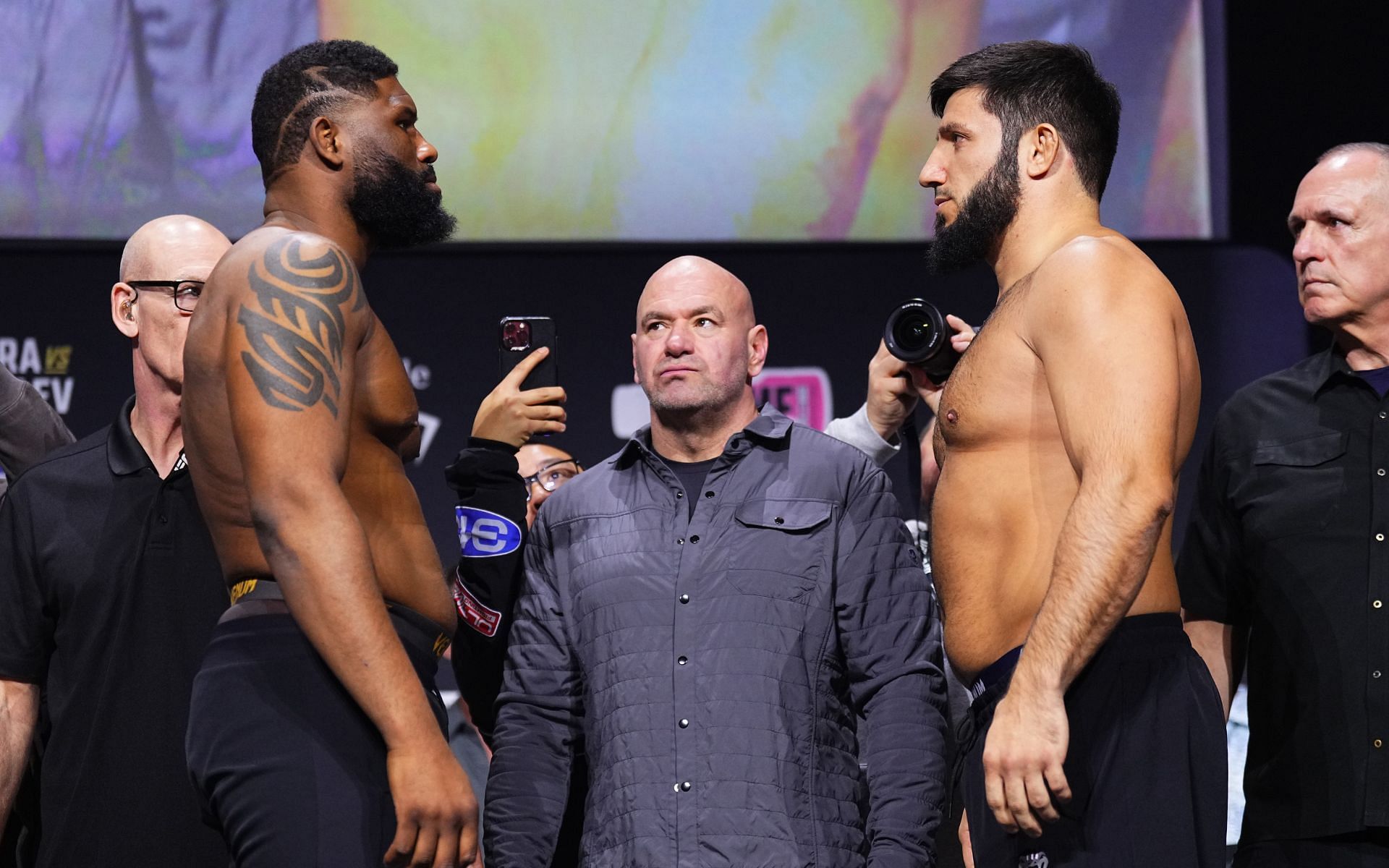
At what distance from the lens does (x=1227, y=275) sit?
4250 millimetres

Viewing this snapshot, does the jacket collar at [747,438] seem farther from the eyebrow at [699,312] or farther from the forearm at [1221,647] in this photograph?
the forearm at [1221,647]

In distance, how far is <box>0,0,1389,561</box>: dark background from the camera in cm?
396

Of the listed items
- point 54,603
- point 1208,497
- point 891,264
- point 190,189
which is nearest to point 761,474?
point 1208,497

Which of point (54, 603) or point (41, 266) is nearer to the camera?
point (54, 603)

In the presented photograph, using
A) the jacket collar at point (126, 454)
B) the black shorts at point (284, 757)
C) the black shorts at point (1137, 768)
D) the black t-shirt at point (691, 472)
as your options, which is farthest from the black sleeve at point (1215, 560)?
the jacket collar at point (126, 454)

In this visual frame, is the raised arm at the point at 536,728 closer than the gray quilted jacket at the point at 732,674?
No

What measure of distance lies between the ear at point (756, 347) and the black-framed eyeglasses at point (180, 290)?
1.07m

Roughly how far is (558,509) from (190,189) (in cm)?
213

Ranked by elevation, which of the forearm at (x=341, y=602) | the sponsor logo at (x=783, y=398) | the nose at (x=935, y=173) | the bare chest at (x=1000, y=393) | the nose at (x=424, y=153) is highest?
the sponsor logo at (x=783, y=398)

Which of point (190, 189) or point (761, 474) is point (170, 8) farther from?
point (761, 474)

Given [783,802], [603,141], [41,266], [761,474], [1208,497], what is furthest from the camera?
[603,141]

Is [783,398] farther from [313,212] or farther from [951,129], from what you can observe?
[313,212]

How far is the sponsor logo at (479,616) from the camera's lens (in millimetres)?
2561

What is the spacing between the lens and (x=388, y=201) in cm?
217
